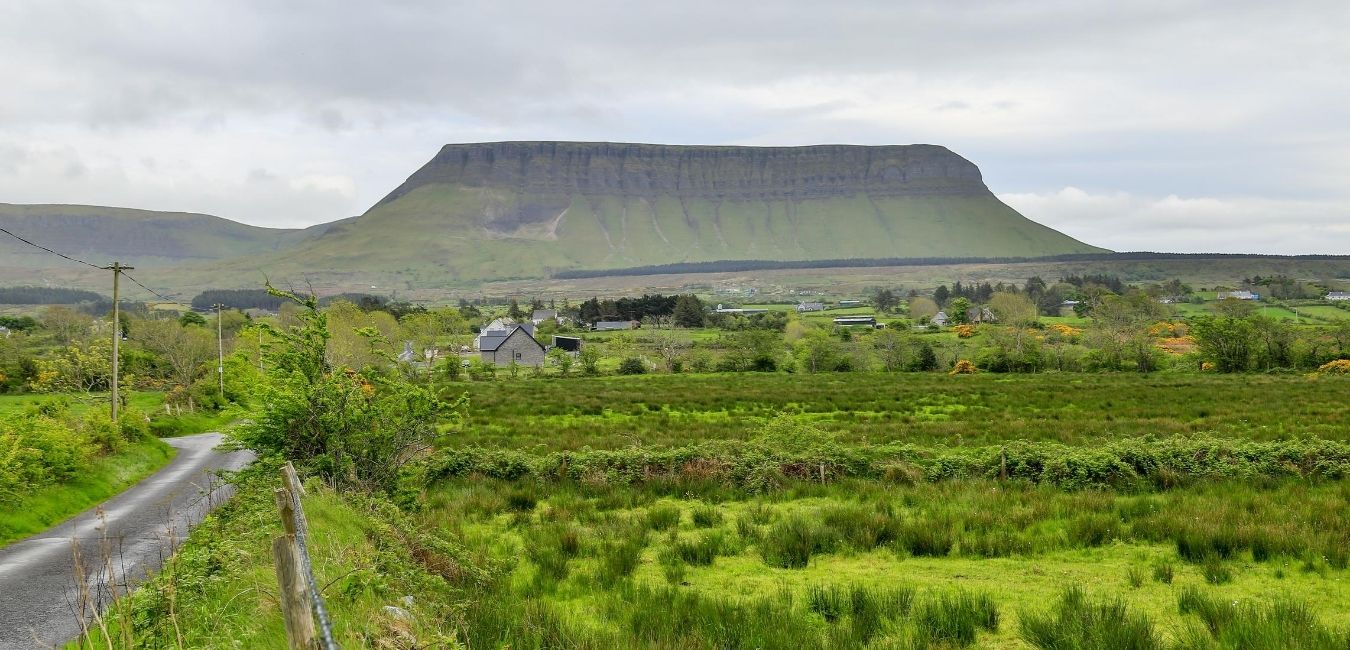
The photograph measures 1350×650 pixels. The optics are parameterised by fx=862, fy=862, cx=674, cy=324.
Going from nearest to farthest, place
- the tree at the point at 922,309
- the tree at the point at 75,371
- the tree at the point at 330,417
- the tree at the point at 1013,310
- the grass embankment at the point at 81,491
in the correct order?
the tree at the point at 330,417 < the grass embankment at the point at 81,491 < the tree at the point at 75,371 < the tree at the point at 1013,310 < the tree at the point at 922,309

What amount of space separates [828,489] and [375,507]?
8986mm

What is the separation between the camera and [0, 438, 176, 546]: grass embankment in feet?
55.0

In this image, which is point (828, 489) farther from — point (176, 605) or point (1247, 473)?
point (176, 605)

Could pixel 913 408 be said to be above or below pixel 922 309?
below

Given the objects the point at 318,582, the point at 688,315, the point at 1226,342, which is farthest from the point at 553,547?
the point at 688,315

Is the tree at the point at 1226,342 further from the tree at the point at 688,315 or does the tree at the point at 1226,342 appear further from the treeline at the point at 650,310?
the treeline at the point at 650,310

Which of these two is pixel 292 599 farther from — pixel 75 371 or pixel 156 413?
pixel 75 371

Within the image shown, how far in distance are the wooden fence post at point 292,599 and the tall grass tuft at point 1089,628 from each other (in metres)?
6.54

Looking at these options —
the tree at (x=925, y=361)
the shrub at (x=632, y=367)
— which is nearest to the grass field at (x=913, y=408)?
the shrub at (x=632, y=367)

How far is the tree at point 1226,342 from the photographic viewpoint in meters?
66.6

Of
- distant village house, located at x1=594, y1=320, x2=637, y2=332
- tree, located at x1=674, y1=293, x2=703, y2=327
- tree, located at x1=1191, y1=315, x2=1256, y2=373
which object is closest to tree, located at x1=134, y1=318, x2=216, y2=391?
distant village house, located at x1=594, y1=320, x2=637, y2=332

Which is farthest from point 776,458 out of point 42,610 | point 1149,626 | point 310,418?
point 42,610

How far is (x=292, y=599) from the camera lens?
4250 mm

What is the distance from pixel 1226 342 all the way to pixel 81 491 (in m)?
73.5
